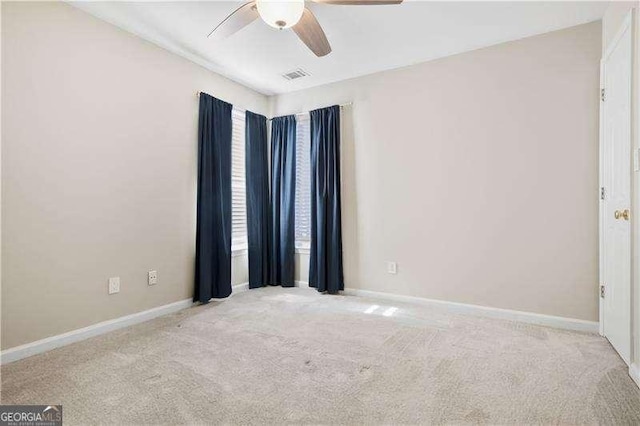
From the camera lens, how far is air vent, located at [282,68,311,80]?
3.83 meters

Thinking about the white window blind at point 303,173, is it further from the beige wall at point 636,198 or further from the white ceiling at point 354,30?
the beige wall at point 636,198

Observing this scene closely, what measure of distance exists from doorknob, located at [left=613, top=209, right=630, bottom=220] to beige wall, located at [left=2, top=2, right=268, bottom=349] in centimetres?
365

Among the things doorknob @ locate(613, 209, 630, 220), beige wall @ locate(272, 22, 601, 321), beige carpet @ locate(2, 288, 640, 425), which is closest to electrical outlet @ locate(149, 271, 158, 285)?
beige carpet @ locate(2, 288, 640, 425)

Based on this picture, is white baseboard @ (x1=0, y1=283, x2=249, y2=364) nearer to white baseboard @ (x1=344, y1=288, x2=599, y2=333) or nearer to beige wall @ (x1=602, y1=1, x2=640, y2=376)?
white baseboard @ (x1=344, y1=288, x2=599, y2=333)

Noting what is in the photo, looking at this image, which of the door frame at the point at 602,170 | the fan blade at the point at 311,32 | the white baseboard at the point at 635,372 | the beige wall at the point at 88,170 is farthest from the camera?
the beige wall at the point at 88,170

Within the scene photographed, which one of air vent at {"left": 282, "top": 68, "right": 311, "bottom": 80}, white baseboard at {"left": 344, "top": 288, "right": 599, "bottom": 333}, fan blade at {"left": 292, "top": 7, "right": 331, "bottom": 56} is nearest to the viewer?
fan blade at {"left": 292, "top": 7, "right": 331, "bottom": 56}

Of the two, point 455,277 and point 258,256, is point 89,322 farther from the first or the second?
point 455,277

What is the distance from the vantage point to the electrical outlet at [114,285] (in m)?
2.88

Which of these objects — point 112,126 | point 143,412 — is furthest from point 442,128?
point 143,412

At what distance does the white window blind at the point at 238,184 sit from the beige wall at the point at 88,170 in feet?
2.18

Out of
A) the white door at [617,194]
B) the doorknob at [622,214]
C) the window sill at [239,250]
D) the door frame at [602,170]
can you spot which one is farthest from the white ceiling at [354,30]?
the window sill at [239,250]

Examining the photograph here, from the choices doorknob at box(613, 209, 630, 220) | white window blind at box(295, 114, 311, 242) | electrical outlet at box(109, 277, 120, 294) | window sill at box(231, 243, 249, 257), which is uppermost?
white window blind at box(295, 114, 311, 242)

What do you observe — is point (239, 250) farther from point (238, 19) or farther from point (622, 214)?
point (622, 214)

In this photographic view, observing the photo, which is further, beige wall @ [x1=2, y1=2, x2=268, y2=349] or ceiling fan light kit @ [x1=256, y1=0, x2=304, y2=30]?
beige wall @ [x1=2, y1=2, x2=268, y2=349]
